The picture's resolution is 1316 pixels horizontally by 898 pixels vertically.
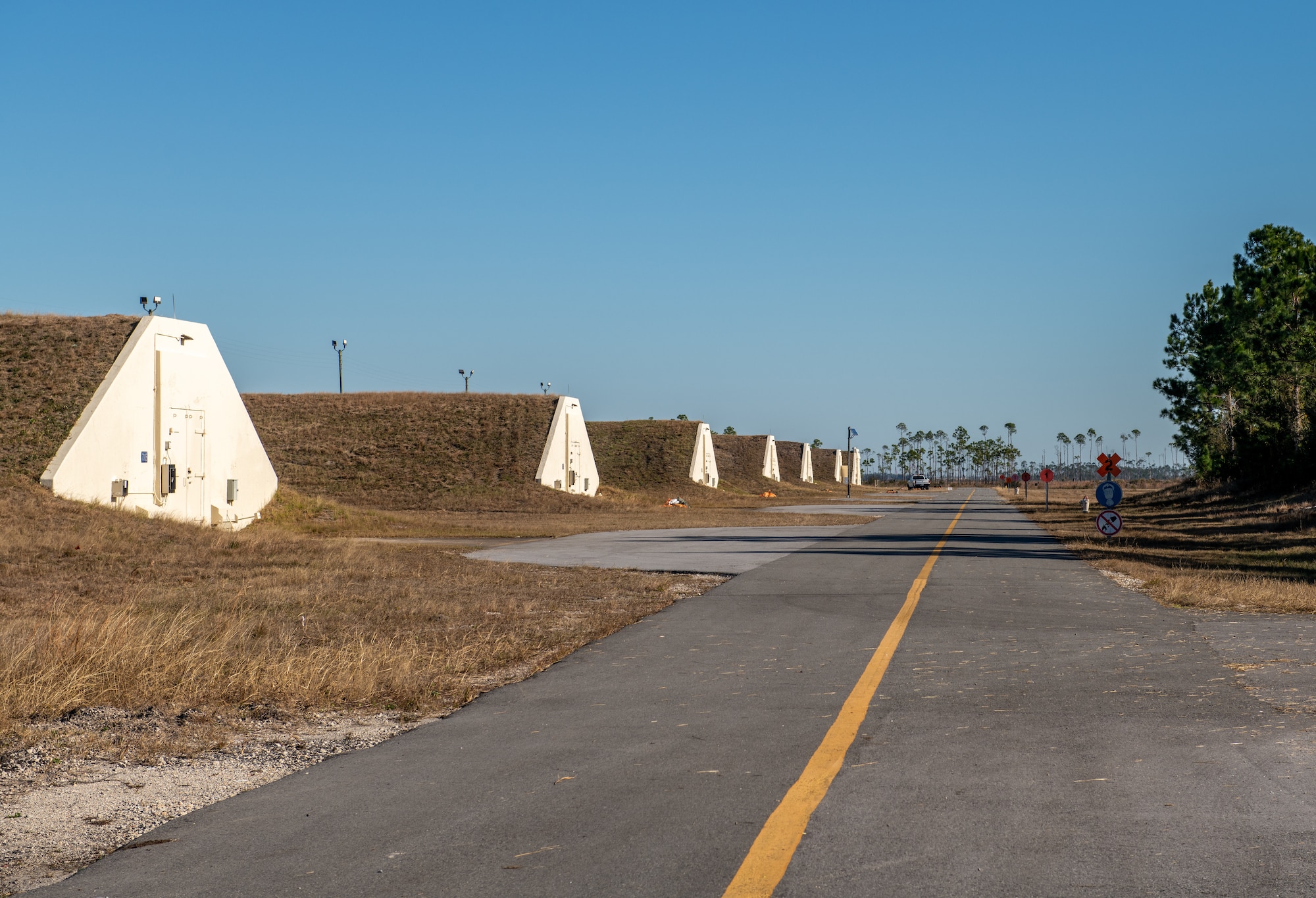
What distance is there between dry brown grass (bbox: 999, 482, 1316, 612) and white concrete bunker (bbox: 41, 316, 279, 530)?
2225 centimetres

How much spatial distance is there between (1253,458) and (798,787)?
51.8 m

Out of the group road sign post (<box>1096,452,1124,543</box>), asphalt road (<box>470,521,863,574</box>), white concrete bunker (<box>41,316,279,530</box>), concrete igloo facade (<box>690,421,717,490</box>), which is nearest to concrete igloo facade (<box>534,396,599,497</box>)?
concrete igloo facade (<box>690,421,717,490</box>)

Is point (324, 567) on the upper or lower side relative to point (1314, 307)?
lower

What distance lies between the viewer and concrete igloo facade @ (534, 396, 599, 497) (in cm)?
6031

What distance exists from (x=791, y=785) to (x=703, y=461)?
84263mm

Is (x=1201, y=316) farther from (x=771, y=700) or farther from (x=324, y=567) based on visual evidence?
(x=771, y=700)

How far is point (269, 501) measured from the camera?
3322 centimetres

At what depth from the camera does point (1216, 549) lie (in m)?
25.7

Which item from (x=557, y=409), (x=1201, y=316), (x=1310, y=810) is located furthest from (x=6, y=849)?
(x=1201, y=316)

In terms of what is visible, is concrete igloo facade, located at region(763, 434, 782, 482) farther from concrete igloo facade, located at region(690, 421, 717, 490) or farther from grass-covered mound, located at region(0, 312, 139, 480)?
grass-covered mound, located at region(0, 312, 139, 480)

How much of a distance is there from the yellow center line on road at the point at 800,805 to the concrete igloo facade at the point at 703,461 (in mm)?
76532

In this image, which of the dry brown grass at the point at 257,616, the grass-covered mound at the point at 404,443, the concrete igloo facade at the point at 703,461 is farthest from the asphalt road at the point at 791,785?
the concrete igloo facade at the point at 703,461

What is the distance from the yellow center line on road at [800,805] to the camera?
4.26m

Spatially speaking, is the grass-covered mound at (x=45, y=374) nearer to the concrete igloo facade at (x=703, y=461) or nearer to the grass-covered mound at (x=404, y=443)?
the grass-covered mound at (x=404, y=443)
